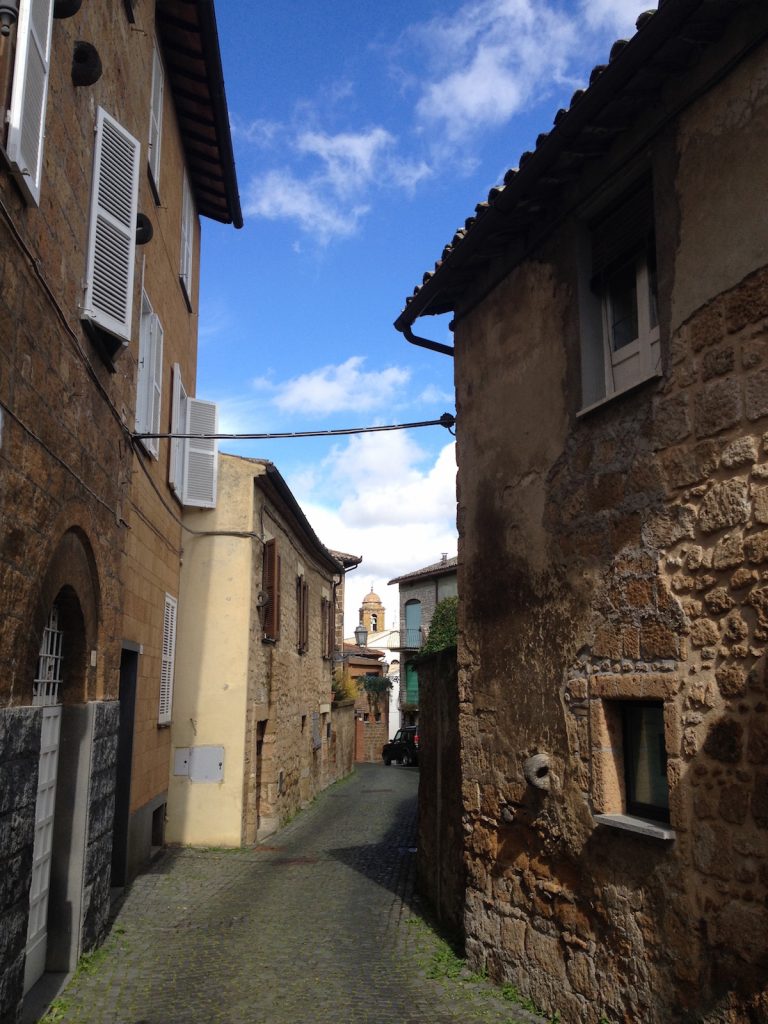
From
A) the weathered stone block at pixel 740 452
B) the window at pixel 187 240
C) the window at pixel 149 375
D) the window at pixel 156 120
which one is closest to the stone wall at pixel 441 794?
the window at pixel 149 375

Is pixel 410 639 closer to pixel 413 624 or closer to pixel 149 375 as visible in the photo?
pixel 413 624

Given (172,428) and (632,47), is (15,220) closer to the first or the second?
(632,47)

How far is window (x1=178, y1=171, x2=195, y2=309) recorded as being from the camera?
38.0ft

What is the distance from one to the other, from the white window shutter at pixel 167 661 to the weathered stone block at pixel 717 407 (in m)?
7.86

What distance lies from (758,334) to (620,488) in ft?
4.02

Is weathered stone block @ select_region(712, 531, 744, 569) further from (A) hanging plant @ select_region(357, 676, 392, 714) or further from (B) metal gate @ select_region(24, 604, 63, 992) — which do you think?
(A) hanging plant @ select_region(357, 676, 392, 714)

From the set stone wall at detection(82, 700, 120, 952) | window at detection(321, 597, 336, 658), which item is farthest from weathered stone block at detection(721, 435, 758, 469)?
window at detection(321, 597, 336, 658)

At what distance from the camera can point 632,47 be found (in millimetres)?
4379

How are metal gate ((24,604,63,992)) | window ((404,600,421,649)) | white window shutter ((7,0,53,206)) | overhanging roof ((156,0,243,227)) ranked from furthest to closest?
window ((404,600,421,649)) → overhanging roof ((156,0,243,227)) → metal gate ((24,604,63,992)) → white window shutter ((7,0,53,206))

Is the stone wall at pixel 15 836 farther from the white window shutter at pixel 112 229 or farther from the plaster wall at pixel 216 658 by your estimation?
the plaster wall at pixel 216 658

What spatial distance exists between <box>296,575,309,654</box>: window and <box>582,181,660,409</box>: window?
1246 centimetres

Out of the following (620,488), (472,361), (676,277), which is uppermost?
(472,361)

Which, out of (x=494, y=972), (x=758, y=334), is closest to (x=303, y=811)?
(x=494, y=972)

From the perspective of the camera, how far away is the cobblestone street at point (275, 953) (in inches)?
216
